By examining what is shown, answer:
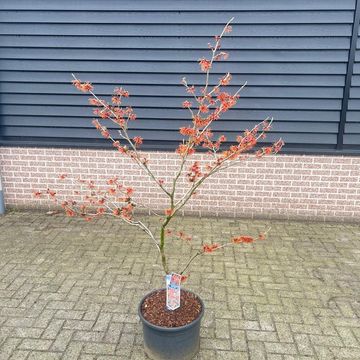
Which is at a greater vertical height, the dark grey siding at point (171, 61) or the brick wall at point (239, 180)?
the dark grey siding at point (171, 61)

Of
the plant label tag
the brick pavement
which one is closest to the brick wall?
the brick pavement

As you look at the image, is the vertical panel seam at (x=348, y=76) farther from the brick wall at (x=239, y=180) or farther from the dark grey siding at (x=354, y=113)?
the brick wall at (x=239, y=180)

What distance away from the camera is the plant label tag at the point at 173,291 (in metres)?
2.67

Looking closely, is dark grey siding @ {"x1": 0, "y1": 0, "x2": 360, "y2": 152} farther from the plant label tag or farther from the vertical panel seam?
the plant label tag

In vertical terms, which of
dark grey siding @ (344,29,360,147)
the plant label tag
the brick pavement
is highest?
dark grey siding @ (344,29,360,147)

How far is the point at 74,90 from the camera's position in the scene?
16.8ft

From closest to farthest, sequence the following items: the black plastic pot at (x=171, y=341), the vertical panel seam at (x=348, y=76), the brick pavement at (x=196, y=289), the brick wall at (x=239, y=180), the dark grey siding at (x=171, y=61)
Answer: the black plastic pot at (x=171, y=341) → the brick pavement at (x=196, y=289) → the vertical panel seam at (x=348, y=76) → the dark grey siding at (x=171, y=61) → the brick wall at (x=239, y=180)

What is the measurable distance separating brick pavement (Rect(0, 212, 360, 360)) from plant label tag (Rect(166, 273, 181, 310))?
1.56 ft

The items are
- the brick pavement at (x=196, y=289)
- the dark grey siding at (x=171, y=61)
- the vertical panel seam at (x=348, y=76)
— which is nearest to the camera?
the brick pavement at (x=196, y=289)

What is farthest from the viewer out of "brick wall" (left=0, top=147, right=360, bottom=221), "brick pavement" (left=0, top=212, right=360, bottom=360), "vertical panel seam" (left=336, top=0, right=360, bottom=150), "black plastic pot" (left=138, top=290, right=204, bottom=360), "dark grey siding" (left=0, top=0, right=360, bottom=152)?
"brick wall" (left=0, top=147, right=360, bottom=221)

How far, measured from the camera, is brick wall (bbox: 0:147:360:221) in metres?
5.16

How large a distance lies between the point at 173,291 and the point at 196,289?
103 cm

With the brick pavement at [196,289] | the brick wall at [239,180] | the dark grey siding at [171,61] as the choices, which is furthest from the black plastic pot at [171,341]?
the dark grey siding at [171,61]

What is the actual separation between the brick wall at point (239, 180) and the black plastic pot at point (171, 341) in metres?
2.75
